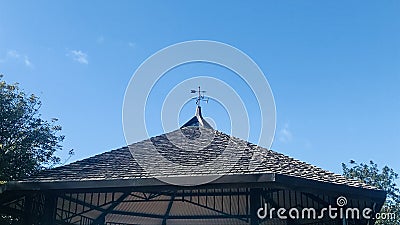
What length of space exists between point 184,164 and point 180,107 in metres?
1.52

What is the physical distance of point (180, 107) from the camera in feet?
23.9

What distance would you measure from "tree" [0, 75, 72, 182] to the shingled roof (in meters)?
3.72

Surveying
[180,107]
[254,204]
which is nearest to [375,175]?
[180,107]

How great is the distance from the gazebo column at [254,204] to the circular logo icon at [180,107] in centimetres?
33

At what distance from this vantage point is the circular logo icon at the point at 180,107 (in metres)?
5.90

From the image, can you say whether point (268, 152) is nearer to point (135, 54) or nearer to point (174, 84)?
point (174, 84)

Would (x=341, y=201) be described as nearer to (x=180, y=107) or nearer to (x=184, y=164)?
(x=184, y=164)

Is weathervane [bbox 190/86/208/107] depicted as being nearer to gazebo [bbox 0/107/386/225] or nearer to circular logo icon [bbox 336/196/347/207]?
gazebo [bbox 0/107/386/225]

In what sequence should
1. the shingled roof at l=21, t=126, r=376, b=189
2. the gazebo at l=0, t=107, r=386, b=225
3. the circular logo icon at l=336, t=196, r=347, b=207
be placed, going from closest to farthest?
1. the gazebo at l=0, t=107, r=386, b=225
2. the shingled roof at l=21, t=126, r=376, b=189
3. the circular logo icon at l=336, t=196, r=347, b=207


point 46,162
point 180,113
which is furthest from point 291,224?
point 46,162

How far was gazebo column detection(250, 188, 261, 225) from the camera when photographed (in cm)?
533

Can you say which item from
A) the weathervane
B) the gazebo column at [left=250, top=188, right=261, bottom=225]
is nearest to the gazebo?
the gazebo column at [left=250, top=188, right=261, bottom=225]

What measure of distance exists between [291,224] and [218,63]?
284cm

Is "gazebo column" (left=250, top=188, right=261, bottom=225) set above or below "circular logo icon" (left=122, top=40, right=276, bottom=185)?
below
